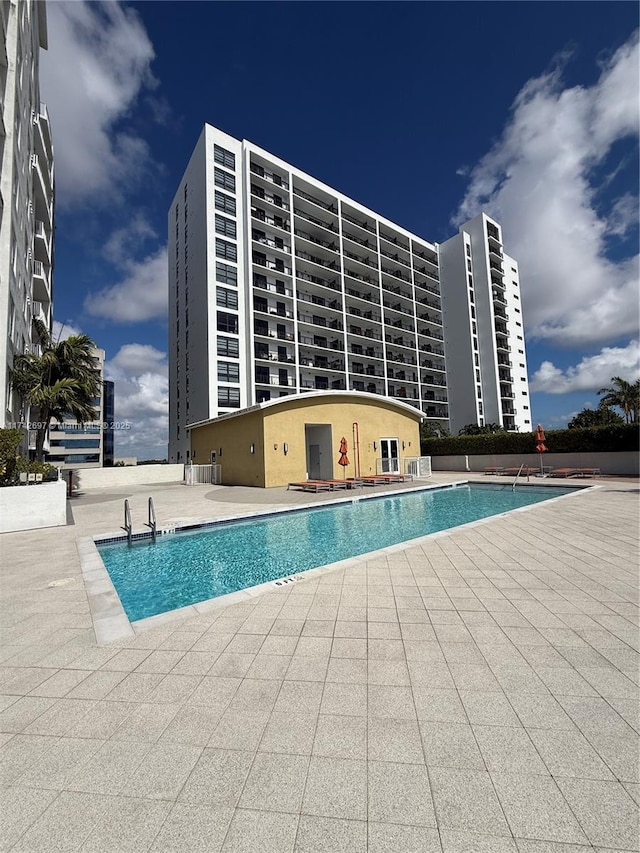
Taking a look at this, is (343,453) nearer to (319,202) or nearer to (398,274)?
(319,202)

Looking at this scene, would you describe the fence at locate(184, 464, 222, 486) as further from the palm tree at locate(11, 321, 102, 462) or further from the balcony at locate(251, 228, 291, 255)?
the balcony at locate(251, 228, 291, 255)

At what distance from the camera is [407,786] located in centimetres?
212

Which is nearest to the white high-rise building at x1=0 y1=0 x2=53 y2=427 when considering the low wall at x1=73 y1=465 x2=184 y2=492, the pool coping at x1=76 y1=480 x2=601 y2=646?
the low wall at x1=73 y1=465 x2=184 y2=492

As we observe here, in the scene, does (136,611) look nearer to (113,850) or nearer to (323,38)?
(113,850)

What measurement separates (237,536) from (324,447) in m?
12.9

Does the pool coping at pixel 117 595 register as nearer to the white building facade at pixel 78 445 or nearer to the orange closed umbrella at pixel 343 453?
the orange closed umbrella at pixel 343 453

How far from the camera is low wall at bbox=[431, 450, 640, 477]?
21.8m

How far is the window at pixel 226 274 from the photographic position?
35.6 metres

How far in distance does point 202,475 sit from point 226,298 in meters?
19.1

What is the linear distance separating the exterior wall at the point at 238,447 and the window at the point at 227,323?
12.3m

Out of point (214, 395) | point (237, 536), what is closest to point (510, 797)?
point (237, 536)

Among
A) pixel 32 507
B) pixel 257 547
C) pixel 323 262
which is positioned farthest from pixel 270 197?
pixel 257 547

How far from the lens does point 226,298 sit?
1409 inches

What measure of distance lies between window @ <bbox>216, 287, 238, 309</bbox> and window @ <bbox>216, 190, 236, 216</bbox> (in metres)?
8.60
